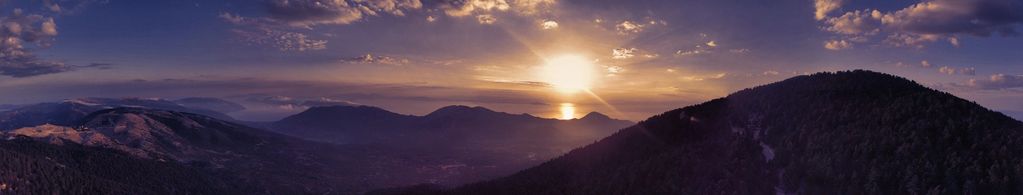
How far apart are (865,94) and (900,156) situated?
208 ft

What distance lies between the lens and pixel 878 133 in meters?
154

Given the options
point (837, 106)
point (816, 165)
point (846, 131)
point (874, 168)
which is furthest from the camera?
point (837, 106)

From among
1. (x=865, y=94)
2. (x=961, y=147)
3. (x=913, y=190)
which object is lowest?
(x=913, y=190)

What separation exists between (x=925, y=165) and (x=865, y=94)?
71017 millimetres

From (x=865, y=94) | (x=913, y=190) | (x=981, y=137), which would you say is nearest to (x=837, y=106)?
(x=865, y=94)

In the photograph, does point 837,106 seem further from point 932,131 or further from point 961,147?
point 961,147

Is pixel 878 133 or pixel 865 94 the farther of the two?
pixel 865 94

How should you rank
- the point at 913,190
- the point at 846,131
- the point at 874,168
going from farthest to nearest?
the point at 846,131, the point at 874,168, the point at 913,190

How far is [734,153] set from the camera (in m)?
187

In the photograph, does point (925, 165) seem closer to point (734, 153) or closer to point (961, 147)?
point (961, 147)

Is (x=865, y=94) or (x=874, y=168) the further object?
(x=865, y=94)

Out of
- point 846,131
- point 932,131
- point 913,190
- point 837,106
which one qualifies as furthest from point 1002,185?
point 837,106

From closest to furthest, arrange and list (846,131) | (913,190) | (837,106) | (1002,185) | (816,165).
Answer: (1002,185), (913,190), (816,165), (846,131), (837,106)

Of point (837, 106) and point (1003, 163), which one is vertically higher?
point (837, 106)
